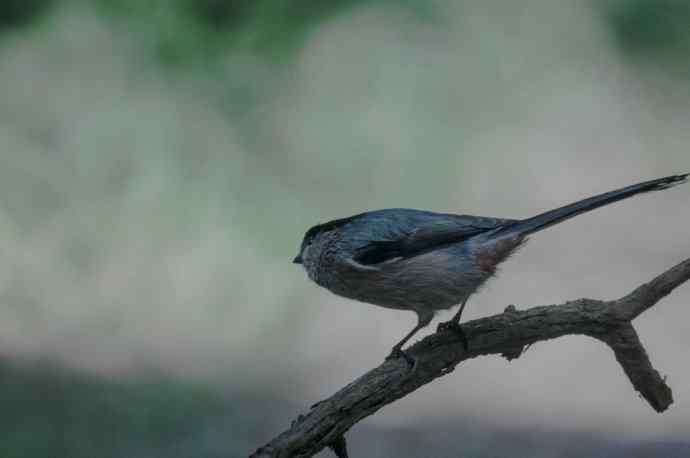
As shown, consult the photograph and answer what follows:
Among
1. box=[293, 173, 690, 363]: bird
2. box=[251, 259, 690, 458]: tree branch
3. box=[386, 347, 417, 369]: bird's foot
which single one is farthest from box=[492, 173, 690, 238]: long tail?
box=[386, 347, 417, 369]: bird's foot

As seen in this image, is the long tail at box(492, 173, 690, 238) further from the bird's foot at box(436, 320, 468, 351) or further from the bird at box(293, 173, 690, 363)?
the bird's foot at box(436, 320, 468, 351)

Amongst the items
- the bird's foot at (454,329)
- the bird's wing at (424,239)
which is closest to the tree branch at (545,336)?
the bird's foot at (454,329)

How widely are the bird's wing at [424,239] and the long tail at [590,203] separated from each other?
0.38 ft

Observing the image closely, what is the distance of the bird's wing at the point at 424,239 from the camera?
3.19m

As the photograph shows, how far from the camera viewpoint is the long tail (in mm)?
2865

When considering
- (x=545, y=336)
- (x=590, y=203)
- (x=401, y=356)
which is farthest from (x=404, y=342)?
(x=590, y=203)

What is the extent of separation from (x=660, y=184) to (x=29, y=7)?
118 inches

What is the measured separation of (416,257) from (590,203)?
2.08ft

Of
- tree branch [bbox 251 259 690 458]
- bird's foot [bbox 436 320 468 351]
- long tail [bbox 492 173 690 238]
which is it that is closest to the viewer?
long tail [bbox 492 173 690 238]

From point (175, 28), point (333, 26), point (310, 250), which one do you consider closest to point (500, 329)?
point (310, 250)

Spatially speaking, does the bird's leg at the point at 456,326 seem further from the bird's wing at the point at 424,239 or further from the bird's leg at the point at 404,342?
the bird's wing at the point at 424,239

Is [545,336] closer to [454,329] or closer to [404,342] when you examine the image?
[454,329]

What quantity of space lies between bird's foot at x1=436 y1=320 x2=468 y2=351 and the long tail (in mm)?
434

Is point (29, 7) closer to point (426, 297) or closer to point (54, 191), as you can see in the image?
point (54, 191)
